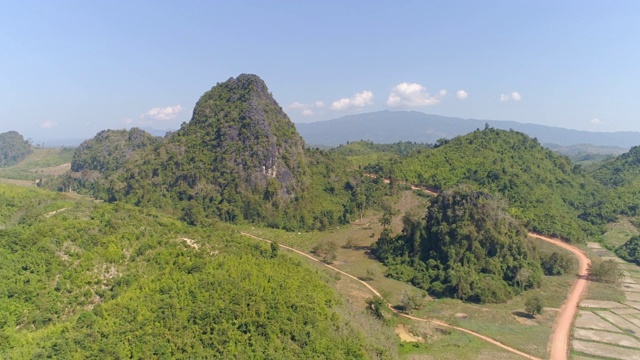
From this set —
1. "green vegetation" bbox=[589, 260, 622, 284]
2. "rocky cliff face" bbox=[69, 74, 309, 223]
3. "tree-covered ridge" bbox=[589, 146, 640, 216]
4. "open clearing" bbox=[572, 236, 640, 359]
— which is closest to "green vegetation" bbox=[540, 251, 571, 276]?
"green vegetation" bbox=[589, 260, 622, 284]

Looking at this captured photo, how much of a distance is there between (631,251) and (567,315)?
2833 cm

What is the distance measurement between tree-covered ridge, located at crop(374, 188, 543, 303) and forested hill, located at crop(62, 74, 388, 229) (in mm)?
21279

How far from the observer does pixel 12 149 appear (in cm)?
16050

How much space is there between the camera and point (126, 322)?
25531 millimetres

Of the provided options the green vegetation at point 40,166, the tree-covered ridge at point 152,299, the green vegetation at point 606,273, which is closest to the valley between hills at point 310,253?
the tree-covered ridge at point 152,299

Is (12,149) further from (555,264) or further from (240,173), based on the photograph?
(555,264)

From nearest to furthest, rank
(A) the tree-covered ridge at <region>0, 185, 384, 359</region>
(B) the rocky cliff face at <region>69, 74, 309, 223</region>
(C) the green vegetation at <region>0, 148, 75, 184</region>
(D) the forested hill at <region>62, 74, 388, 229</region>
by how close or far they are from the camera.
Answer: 1. (A) the tree-covered ridge at <region>0, 185, 384, 359</region>
2. (D) the forested hill at <region>62, 74, 388, 229</region>
3. (B) the rocky cliff face at <region>69, 74, 309, 223</region>
4. (C) the green vegetation at <region>0, 148, 75, 184</region>

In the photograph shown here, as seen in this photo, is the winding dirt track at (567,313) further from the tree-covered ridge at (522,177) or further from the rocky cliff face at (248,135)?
the rocky cliff face at (248,135)

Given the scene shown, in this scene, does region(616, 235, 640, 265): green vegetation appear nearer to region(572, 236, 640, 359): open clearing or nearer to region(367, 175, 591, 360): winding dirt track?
region(367, 175, 591, 360): winding dirt track

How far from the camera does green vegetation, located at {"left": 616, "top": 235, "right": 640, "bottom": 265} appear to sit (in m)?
56.3

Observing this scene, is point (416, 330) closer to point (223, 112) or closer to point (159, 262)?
point (159, 262)

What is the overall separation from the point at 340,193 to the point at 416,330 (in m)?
51.0


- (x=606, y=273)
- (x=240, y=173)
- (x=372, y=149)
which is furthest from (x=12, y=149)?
(x=606, y=273)

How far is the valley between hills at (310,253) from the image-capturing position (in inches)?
1037
